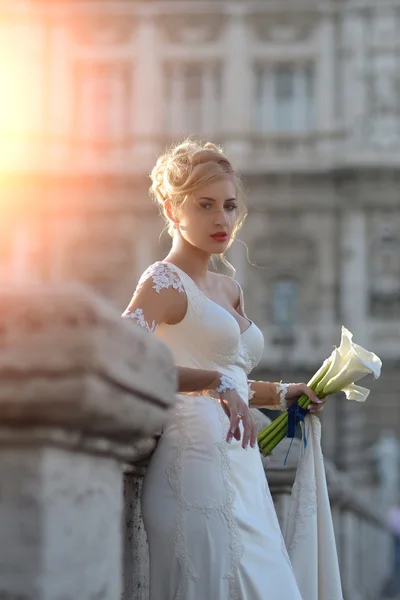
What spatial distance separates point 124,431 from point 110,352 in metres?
0.16

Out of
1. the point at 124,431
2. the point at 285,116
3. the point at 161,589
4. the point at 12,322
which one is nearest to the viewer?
the point at 12,322

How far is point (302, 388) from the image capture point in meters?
2.90

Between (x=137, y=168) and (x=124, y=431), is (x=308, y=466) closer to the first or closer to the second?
(x=124, y=431)

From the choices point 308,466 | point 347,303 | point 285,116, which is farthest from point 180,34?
point 308,466

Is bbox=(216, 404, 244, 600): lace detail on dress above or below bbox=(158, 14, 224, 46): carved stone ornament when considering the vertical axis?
below

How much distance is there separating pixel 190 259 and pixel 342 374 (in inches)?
19.2

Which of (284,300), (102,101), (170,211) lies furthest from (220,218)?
(102,101)

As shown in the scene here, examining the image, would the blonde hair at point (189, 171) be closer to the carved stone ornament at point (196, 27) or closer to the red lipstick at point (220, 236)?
the red lipstick at point (220, 236)

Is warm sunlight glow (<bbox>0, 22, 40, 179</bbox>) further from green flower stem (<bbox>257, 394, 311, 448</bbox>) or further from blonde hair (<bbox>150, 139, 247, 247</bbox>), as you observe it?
blonde hair (<bbox>150, 139, 247, 247</bbox>)

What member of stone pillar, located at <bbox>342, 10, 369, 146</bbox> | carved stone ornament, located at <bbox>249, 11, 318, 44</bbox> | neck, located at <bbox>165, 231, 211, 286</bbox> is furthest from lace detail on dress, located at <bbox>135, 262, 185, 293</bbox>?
carved stone ornament, located at <bbox>249, 11, 318, 44</bbox>

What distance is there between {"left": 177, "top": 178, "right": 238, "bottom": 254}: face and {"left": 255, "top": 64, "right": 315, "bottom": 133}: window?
2205cm

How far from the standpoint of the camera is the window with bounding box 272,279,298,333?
23.7 m

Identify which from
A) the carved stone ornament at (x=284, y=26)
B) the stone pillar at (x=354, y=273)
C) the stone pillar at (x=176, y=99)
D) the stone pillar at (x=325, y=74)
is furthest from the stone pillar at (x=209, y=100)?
the stone pillar at (x=354, y=273)

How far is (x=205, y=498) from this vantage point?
2.26 meters
